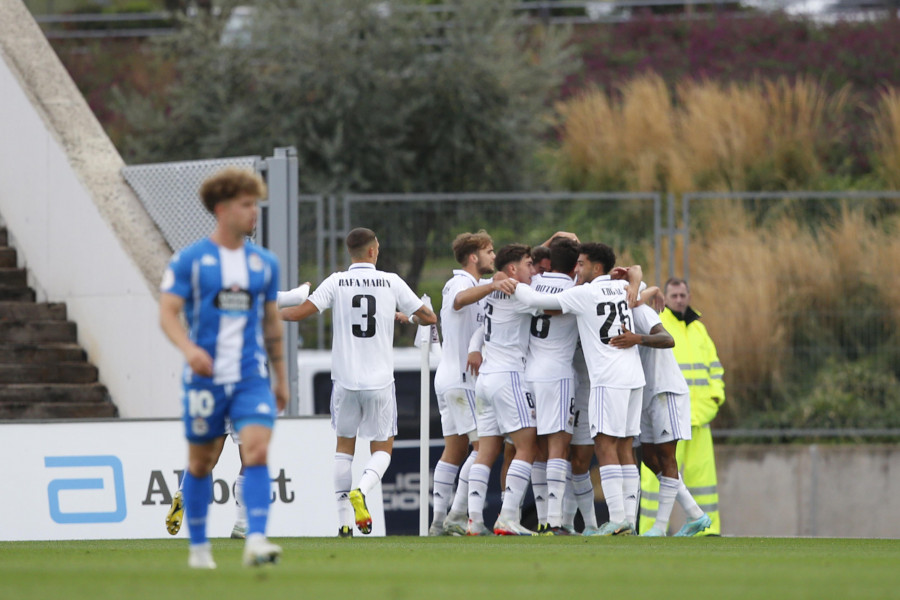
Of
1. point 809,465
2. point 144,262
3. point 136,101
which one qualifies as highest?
point 136,101

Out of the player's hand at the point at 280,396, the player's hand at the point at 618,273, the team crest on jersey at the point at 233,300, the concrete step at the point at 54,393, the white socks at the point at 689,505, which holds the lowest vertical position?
the white socks at the point at 689,505

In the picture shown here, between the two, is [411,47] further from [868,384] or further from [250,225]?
[250,225]

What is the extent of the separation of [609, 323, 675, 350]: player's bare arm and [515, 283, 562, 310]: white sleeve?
1.67 ft

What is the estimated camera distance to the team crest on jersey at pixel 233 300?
7051 millimetres

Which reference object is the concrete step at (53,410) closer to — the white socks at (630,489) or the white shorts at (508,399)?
the white shorts at (508,399)

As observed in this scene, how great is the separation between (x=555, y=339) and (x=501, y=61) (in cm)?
1045

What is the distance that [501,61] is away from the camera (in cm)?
2123

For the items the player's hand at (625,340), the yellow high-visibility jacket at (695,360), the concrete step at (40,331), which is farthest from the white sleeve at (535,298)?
the concrete step at (40,331)

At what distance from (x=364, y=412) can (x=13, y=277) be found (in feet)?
21.1

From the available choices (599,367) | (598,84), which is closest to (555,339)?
(599,367)

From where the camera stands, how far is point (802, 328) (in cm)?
1662

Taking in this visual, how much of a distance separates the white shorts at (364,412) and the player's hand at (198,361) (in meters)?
4.05

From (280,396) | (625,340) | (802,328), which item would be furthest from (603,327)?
(802,328)

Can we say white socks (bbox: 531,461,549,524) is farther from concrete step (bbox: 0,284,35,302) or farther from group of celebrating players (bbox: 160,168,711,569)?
concrete step (bbox: 0,284,35,302)
